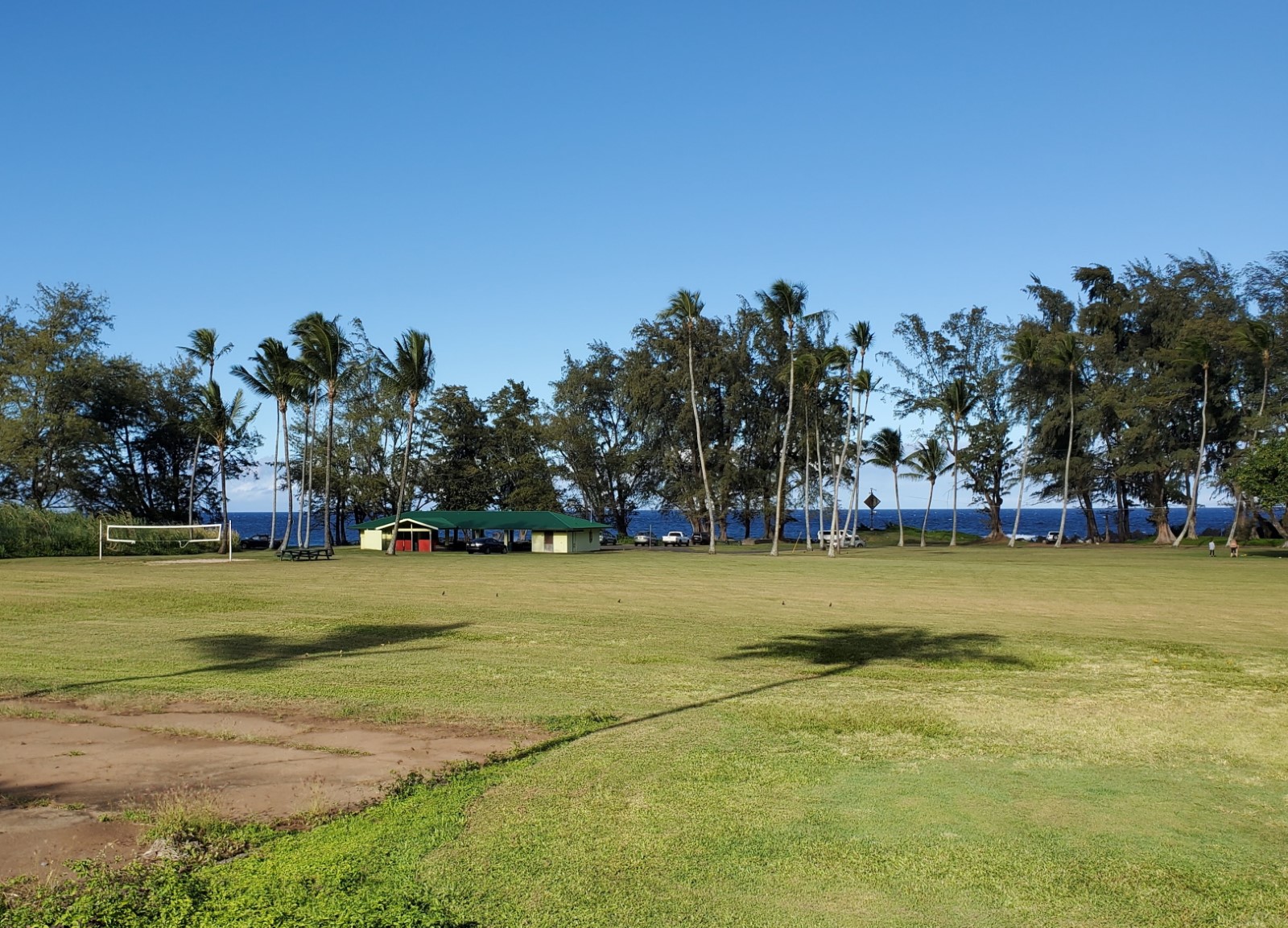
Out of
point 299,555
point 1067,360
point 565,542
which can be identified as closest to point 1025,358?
point 1067,360

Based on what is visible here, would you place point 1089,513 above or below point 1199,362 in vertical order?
below

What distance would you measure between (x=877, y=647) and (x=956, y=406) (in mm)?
61605

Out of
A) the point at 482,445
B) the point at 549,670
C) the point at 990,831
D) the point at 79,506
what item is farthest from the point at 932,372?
the point at 990,831

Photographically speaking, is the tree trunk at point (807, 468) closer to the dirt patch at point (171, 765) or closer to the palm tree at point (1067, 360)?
the palm tree at point (1067, 360)

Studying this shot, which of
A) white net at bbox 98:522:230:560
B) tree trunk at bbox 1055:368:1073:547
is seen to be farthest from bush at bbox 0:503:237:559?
tree trunk at bbox 1055:368:1073:547

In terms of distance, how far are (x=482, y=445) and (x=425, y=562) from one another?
124ft

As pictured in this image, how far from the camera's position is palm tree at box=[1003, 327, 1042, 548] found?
69.6 meters

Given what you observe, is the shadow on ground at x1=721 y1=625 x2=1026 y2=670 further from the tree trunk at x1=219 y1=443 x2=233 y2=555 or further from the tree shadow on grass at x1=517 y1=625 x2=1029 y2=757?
the tree trunk at x1=219 y1=443 x2=233 y2=555

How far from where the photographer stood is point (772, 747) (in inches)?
332

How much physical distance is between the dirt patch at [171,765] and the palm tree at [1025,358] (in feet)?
214

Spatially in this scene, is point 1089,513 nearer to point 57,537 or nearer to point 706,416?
point 706,416

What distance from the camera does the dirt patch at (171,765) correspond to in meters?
6.05

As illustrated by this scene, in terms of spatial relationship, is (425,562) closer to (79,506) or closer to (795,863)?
(79,506)

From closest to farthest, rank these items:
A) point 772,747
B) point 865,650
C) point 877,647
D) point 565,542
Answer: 1. point 772,747
2. point 865,650
3. point 877,647
4. point 565,542
